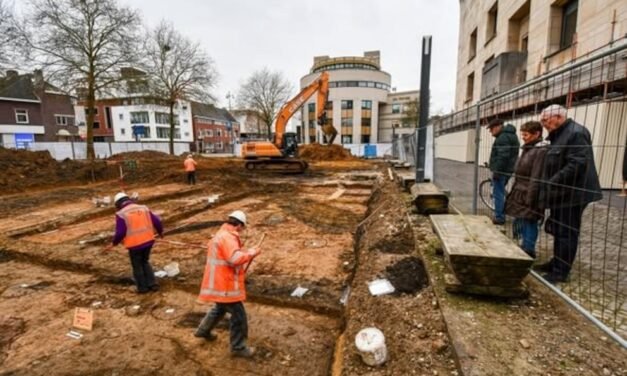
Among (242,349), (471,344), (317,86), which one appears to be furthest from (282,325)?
(317,86)

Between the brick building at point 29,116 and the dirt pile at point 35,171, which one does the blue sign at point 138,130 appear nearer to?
the brick building at point 29,116

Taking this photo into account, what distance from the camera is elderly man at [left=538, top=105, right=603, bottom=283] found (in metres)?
2.64

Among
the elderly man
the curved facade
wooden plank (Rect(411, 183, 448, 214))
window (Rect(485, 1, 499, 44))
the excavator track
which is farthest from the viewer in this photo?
the curved facade

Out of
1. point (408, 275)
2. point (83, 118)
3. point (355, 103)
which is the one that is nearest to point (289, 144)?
point (408, 275)

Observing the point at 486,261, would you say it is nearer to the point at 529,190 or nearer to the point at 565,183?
the point at 565,183

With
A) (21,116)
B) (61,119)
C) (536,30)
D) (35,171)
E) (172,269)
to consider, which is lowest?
(172,269)

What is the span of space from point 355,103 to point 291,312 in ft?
164

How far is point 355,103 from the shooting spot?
5041 cm

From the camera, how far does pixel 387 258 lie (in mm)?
3859

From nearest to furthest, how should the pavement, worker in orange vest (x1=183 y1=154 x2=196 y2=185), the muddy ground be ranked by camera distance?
1. the muddy ground
2. the pavement
3. worker in orange vest (x1=183 y1=154 x2=196 y2=185)

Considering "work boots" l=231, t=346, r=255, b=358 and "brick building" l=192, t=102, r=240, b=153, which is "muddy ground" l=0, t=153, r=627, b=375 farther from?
"brick building" l=192, t=102, r=240, b=153

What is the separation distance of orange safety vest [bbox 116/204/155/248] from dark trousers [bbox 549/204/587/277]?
500 cm

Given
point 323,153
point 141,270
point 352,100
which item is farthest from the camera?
point 352,100

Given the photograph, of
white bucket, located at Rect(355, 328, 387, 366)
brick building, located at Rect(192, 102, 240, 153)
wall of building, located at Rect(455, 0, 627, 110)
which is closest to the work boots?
white bucket, located at Rect(355, 328, 387, 366)
